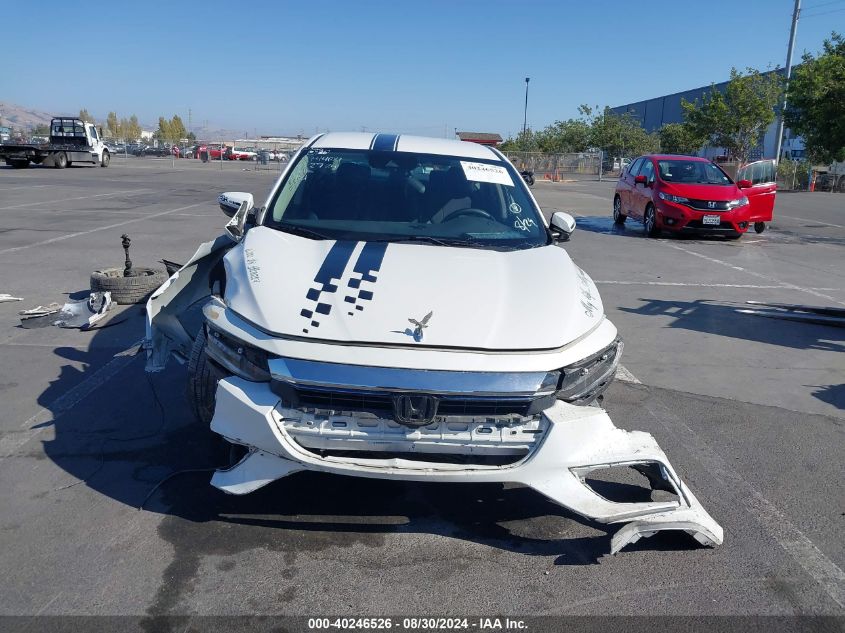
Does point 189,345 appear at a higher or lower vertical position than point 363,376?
lower

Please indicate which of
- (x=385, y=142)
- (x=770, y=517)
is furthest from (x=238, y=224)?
(x=770, y=517)

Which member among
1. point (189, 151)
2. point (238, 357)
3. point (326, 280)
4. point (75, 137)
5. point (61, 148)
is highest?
point (75, 137)

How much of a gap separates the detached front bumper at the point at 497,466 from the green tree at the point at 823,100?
1218 centimetres

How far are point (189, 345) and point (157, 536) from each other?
166 centimetres

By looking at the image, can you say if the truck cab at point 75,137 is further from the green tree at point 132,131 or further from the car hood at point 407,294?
the green tree at point 132,131

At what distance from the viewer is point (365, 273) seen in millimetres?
3730

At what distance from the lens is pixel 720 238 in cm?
1587

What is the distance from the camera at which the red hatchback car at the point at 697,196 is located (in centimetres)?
1497

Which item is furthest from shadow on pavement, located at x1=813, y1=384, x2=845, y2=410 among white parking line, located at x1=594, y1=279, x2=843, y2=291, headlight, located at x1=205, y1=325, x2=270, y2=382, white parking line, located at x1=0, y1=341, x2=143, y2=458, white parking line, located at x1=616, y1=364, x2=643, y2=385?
white parking line, located at x1=0, y1=341, x2=143, y2=458

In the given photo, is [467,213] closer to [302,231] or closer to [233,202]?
[302,231]

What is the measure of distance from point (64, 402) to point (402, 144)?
2958 mm

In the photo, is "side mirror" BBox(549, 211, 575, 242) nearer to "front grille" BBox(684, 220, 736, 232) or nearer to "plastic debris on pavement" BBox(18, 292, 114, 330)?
"plastic debris on pavement" BBox(18, 292, 114, 330)

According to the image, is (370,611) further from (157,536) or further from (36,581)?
(36,581)

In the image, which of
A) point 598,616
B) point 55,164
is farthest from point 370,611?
point 55,164
